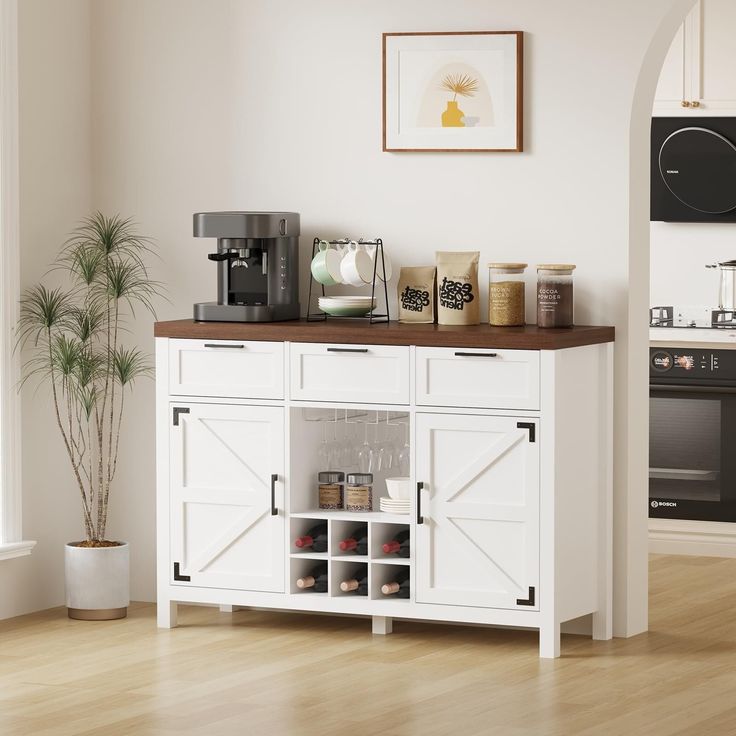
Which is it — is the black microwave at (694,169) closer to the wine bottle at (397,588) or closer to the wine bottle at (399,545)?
the wine bottle at (399,545)

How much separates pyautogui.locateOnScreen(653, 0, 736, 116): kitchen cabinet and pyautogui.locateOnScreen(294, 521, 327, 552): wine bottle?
2898 millimetres

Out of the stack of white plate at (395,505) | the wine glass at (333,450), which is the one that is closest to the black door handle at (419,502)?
the stack of white plate at (395,505)

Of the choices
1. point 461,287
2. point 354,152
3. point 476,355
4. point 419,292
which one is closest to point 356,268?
point 419,292

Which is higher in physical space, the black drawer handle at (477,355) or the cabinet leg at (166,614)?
the black drawer handle at (477,355)

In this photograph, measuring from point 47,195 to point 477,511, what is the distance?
1981 mm

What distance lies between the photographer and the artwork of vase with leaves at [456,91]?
17.4ft

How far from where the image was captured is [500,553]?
4.98m

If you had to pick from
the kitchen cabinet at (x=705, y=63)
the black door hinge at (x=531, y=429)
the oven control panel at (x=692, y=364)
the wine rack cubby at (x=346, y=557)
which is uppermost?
the kitchen cabinet at (x=705, y=63)

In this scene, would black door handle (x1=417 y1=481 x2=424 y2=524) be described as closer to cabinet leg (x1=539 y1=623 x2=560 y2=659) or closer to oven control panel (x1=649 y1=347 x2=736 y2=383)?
cabinet leg (x1=539 y1=623 x2=560 y2=659)

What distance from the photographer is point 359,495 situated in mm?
5289

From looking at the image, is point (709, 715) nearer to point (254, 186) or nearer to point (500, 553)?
point (500, 553)

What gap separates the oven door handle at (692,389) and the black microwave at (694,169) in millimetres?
887

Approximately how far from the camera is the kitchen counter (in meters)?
→ 6.64

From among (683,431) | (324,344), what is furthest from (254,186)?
(683,431)
